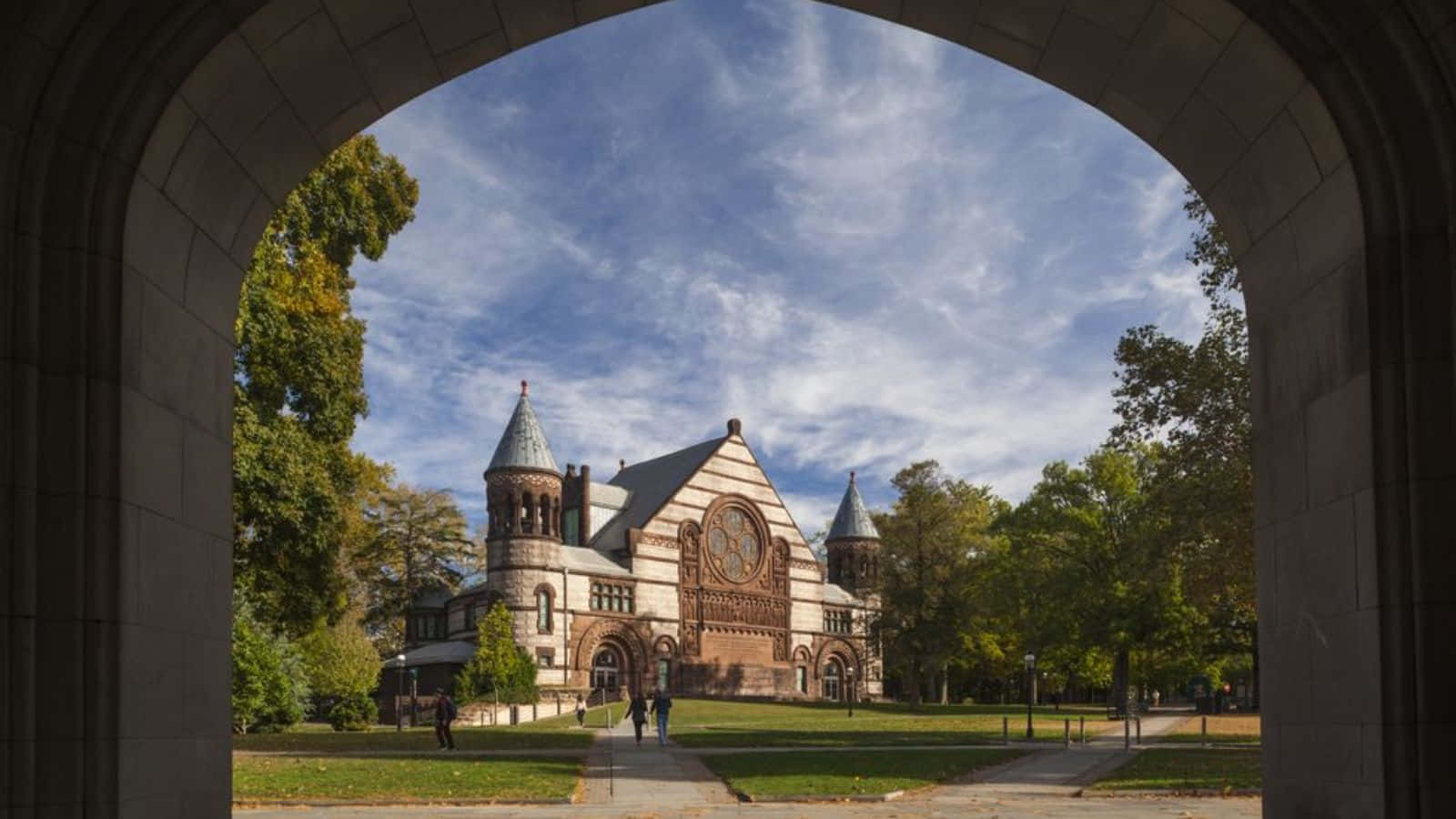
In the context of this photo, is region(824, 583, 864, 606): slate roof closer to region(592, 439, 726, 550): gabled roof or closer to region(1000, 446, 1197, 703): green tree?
region(592, 439, 726, 550): gabled roof

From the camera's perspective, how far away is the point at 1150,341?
2762 cm

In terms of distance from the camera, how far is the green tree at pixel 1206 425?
999 inches

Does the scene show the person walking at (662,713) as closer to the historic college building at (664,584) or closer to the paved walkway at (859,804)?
the paved walkway at (859,804)

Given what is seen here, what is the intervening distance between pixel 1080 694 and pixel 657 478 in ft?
131

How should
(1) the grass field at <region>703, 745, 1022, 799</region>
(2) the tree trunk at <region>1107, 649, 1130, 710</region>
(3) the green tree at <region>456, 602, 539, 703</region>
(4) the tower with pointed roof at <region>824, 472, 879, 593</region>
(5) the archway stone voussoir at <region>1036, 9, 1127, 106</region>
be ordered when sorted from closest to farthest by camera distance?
(5) the archway stone voussoir at <region>1036, 9, 1127, 106</region>, (1) the grass field at <region>703, 745, 1022, 799</region>, (2) the tree trunk at <region>1107, 649, 1130, 710</region>, (3) the green tree at <region>456, 602, 539, 703</region>, (4) the tower with pointed roof at <region>824, 472, 879, 593</region>

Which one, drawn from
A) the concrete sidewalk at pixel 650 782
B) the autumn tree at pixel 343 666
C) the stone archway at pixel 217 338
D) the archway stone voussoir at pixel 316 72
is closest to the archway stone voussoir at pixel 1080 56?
the stone archway at pixel 217 338

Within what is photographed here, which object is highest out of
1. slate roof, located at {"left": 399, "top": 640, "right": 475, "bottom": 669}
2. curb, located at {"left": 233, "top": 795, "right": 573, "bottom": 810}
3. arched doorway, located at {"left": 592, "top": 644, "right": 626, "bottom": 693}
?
curb, located at {"left": 233, "top": 795, "right": 573, "bottom": 810}

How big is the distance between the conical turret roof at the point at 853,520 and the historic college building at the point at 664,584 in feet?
0.48

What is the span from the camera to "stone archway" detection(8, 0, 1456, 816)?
5.22m

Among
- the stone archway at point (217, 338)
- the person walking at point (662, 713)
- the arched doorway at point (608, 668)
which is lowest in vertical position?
the arched doorway at point (608, 668)

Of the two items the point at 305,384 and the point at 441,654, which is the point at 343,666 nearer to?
the point at 441,654

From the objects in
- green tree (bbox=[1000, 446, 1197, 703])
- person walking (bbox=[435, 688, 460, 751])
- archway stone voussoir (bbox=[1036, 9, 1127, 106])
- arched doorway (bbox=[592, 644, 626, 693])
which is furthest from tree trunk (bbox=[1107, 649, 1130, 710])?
archway stone voussoir (bbox=[1036, 9, 1127, 106])

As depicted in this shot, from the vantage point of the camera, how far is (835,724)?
46.1m

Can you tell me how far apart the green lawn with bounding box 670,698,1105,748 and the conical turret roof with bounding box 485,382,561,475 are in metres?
15.4
